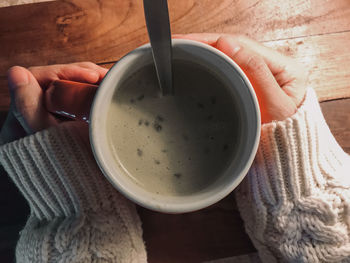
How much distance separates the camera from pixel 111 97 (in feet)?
1.55

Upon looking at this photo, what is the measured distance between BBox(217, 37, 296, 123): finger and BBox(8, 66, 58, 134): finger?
41 cm

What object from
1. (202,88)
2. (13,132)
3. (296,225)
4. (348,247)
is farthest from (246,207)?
(13,132)

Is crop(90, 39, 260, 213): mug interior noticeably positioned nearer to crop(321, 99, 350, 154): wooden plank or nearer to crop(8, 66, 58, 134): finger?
crop(8, 66, 58, 134): finger

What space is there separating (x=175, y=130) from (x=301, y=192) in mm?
320

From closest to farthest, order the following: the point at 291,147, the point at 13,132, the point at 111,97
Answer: the point at 111,97 < the point at 291,147 < the point at 13,132

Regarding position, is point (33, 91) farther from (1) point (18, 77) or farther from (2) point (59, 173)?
(2) point (59, 173)

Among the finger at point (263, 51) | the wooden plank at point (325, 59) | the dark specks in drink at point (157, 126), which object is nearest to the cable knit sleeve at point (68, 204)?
the dark specks in drink at point (157, 126)

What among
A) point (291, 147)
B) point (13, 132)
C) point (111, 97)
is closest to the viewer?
point (111, 97)

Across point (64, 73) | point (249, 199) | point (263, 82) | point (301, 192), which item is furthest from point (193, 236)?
point (64, 73)

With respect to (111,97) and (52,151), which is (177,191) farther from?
(52,151)

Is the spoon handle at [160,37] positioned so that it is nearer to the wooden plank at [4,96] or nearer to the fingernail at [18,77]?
the fingernail at [18,77]

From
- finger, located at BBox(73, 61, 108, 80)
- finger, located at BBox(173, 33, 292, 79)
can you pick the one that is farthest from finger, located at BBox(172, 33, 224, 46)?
finger, located at BBox(73, 61, 108, 80)

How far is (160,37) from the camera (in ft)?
1.40

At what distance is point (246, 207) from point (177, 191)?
26 centimetres
